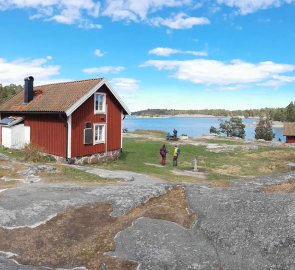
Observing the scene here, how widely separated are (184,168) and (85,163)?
851cm

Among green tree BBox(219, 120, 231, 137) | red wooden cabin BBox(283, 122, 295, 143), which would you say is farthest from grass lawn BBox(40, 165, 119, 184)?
green tree BBox(219, 120, 231, 137)

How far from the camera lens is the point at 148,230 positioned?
10859 millimetres

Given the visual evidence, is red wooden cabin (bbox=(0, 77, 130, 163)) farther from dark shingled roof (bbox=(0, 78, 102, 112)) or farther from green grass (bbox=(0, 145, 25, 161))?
green grass (bbox=(0, 145, 25, 161))

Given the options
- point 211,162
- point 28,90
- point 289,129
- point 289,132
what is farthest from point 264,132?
point 28,90

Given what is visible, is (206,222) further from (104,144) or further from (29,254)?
(104,144)

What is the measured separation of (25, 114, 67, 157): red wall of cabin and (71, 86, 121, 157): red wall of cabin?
879mm

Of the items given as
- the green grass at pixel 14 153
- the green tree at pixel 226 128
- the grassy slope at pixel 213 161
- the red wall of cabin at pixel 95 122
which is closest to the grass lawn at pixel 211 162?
the grassy slope at pixel 213 161

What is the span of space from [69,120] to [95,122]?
126 inches

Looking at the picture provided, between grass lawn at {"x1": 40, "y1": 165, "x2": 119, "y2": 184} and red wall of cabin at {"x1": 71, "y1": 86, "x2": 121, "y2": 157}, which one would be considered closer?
grass lawn at {"x1": 40, "y1": 165, "x2": 119, "y2": 184}

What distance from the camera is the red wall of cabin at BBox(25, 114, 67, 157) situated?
88.4 ft

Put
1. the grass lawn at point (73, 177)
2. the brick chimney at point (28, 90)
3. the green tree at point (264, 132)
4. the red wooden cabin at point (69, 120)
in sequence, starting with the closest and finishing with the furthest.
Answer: the grass lawn at point (73, 177), the red wooden cabin at point (69, 120), the brick chimney at point (28, 90), the green tree at point (264, 132)

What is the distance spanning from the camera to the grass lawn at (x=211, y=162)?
2734 centimetres

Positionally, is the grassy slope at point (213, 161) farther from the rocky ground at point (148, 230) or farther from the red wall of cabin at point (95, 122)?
the rocky ground at point (148, 230)

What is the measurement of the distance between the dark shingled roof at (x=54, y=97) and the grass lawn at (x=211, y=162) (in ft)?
20.0
